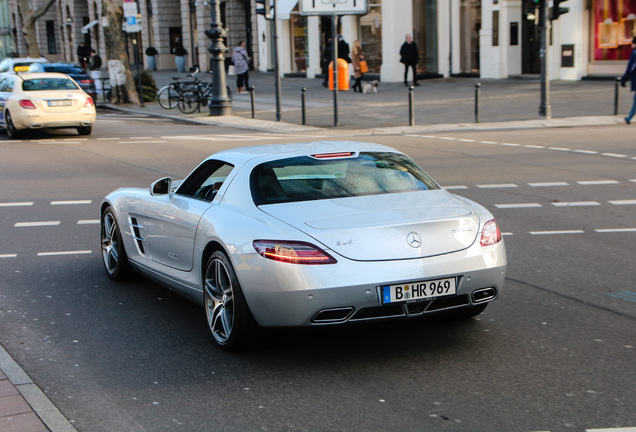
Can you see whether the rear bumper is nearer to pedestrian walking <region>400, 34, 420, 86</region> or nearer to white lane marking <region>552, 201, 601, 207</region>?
white lane marking <region>552, 201, 601, 207</region>

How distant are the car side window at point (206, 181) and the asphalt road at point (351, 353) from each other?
90 cm

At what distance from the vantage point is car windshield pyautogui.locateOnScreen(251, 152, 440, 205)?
19.5 ft

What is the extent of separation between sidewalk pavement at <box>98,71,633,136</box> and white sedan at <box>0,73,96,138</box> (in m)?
4.22

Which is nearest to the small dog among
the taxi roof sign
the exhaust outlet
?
the taxi roof sign

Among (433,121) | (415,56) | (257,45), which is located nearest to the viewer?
(433,121)

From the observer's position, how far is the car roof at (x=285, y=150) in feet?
→ 20.8

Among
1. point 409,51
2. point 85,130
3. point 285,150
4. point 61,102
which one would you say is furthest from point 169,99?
point 285,150

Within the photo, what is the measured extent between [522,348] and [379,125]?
17.6m

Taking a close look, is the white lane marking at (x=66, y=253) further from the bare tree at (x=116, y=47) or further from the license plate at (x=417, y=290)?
the bare tree at (x=116, y=47)

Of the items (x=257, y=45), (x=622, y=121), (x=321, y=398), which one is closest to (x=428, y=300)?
(x=321, y=398)

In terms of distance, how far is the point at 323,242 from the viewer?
5.28 meters

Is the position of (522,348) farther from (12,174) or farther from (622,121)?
(622,121)

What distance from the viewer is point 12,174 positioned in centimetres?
1582

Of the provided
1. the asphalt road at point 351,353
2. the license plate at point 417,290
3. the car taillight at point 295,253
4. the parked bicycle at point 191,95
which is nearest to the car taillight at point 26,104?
the parked bicycle at point 191,95
